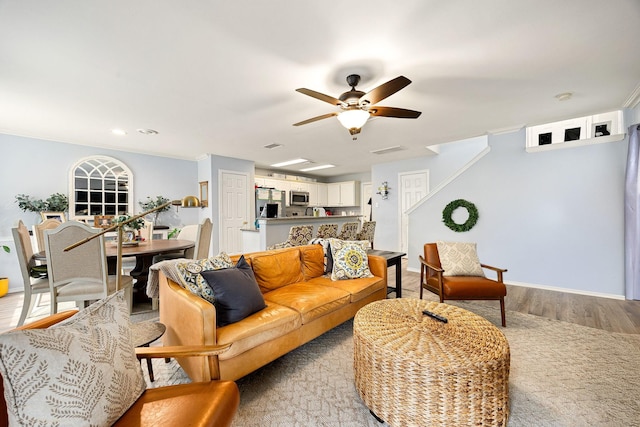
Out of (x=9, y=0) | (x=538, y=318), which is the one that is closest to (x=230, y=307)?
(x=9, y=0)

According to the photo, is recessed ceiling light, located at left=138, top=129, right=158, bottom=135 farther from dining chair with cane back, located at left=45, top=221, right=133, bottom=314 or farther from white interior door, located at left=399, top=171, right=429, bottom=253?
white interior door, located at left=399, top=171, right=429, bottom=253

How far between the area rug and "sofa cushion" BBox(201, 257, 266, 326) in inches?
18.8

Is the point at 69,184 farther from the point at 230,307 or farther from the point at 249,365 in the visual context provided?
the point at 249,365

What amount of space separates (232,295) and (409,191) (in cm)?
532

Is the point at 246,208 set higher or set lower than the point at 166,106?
lower

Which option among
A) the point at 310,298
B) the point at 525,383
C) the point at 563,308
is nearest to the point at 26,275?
the point at 310,298

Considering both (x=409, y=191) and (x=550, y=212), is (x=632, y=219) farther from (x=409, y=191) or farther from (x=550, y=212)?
(x=409, y=191)

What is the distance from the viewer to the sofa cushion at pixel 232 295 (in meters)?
1.71

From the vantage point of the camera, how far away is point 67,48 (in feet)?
6.29

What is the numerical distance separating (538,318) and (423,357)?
2349 millimetres

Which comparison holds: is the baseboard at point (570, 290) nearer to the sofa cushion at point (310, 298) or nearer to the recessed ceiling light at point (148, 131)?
the sofa cushion at point (310, 298)

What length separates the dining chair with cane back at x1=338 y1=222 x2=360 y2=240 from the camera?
14.7 feet

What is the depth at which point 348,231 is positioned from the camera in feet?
14.8

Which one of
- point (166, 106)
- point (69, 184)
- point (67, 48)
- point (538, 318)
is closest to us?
point (67, 48)
